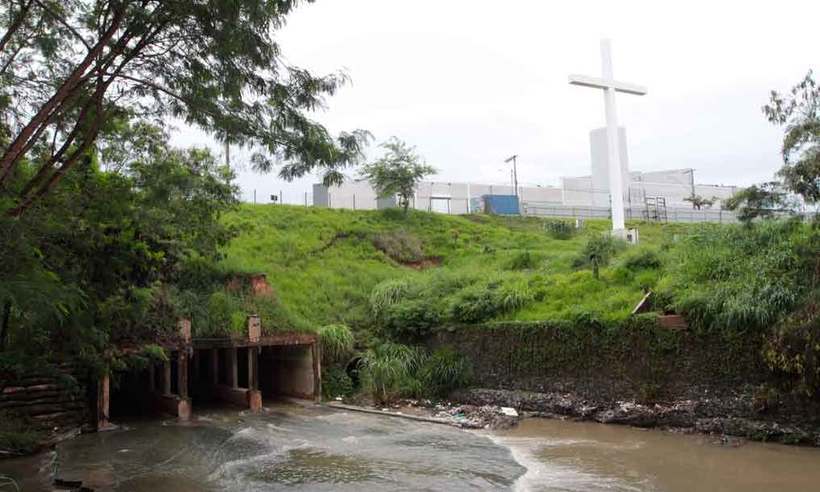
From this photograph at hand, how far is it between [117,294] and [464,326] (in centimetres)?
1027

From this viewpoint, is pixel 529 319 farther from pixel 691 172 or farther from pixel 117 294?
pixel 691 172

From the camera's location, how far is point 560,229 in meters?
33.0

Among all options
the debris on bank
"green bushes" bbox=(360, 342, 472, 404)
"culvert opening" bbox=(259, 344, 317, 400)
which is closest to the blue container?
"culvert opening" bbox=(259, 344, 317, 400)

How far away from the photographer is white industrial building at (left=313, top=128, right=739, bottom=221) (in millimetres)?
38594

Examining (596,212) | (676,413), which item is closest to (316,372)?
(676,413)

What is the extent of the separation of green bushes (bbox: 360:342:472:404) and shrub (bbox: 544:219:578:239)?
49.3 feet

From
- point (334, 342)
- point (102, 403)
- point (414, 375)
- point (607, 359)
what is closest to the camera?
point (102, 403)

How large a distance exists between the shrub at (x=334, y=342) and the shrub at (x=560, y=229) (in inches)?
612

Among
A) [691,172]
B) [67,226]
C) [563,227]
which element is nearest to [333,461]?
[67,226]

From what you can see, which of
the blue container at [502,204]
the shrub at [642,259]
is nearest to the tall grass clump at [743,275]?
the shrub at [642,259]

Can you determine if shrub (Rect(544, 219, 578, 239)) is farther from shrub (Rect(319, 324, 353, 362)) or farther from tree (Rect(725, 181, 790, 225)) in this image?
tree (Rect(725, 181, 790, 225))

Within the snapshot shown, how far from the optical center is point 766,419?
42.4ft

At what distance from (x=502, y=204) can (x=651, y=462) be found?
95.8ft

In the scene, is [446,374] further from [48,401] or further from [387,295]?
[48,401]
